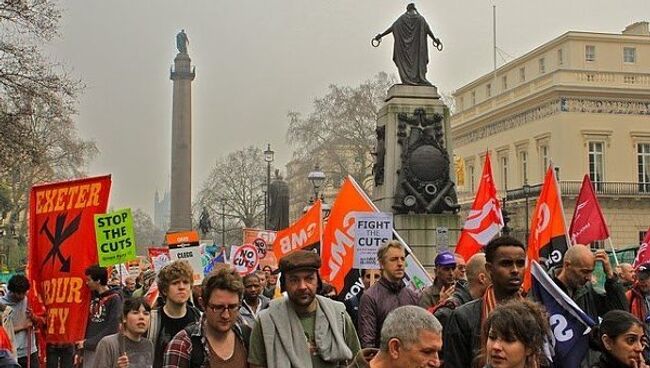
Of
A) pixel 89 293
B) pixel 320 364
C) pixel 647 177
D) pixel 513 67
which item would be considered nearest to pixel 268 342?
pixel 320 364

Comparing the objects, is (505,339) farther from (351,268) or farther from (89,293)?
(351,268)

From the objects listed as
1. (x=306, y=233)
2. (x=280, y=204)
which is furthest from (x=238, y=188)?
(x=306, y=233)

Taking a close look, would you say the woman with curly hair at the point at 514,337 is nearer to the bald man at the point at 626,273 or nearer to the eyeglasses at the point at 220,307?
the eyeglasses at the point at 220,307

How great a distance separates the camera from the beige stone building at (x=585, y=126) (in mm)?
59531

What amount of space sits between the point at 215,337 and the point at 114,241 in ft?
18.5

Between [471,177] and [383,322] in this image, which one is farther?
[471,177]

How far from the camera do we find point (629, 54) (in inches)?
2557

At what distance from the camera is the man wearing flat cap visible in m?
5.16

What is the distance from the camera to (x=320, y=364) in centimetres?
528

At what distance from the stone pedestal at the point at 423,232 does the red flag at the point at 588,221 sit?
889 centimetres

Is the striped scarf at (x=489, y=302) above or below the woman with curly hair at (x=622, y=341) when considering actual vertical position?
above

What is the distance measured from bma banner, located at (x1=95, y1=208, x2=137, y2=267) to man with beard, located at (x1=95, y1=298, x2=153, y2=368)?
3.61 m

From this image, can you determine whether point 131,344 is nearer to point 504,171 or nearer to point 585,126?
point 585,126

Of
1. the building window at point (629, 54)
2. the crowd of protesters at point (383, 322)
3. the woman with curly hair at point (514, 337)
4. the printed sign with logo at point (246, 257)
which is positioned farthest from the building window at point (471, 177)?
the woman with curly hair at point (514, 337)
